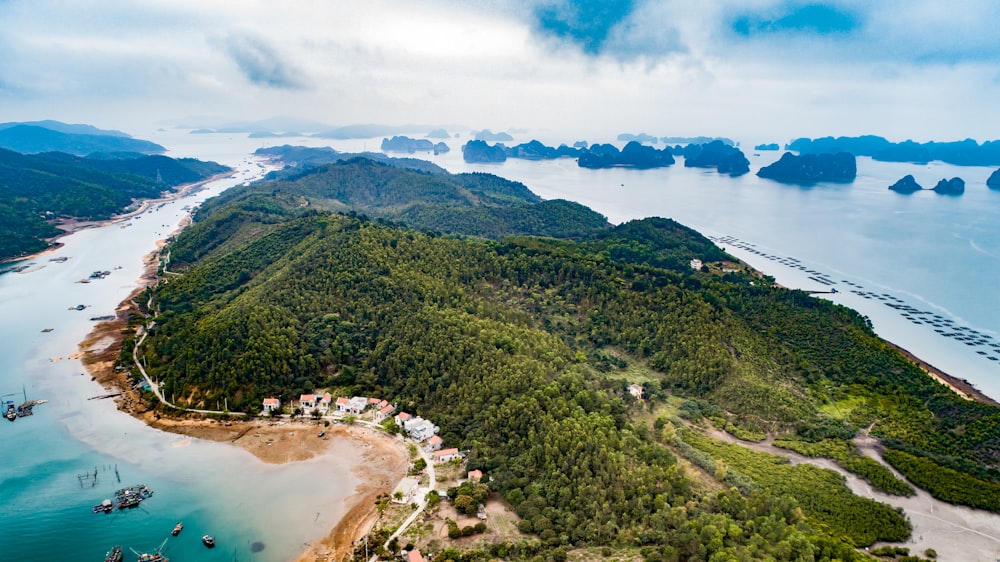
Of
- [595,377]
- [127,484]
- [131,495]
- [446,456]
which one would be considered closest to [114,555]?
[131,495]

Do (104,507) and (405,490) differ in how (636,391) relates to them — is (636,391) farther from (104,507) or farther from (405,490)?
(104,507)

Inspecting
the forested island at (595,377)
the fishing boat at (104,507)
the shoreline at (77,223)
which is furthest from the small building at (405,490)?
the shoreline at (77,223)

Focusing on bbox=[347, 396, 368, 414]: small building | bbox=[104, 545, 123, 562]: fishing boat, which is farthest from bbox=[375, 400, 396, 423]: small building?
bbox=[104, 545, 123, 562]: fishing boat

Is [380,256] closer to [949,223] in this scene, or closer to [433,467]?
[433,467]

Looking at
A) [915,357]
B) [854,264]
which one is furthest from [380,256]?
[854,264]

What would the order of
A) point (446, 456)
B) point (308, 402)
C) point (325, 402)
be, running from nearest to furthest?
point (446, 456)
point (308, 402)
point (325, 402)

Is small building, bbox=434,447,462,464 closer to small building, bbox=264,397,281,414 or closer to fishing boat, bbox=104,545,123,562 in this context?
small building, bbox=264,397,281,414
